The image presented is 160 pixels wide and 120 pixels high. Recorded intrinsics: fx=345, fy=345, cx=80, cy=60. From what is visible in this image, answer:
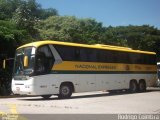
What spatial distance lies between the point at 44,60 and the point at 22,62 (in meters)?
1.34

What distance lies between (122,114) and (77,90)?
28.4 ft

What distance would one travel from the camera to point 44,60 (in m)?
19.4

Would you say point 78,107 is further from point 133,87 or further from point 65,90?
point 133,87

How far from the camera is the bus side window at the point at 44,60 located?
751 inches

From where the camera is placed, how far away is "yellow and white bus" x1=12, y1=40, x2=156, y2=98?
19078 millimetres

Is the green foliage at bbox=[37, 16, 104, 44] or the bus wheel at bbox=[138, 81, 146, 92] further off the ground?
the green foliage at bbox=[37, 16, 104, 44]

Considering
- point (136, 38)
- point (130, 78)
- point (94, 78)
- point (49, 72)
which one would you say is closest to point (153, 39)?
point (136, 38)

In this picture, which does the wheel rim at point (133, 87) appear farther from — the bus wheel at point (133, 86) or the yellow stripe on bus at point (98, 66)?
the yellow stripe on bus at point (98, 66)

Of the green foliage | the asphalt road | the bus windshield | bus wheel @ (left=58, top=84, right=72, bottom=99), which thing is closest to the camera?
the asphalt road

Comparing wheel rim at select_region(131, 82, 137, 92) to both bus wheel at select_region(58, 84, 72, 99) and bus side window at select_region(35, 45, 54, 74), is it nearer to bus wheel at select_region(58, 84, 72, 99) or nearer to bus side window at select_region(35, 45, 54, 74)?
bus wheel at select_region(58, 84, 72, 99)

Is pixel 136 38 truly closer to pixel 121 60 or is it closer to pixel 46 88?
pixel 121 60

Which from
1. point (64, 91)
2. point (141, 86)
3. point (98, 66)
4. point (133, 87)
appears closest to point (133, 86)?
point (133, 87)

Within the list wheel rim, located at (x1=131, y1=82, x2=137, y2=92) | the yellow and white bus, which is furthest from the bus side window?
wheel rim, located at (x1=131, y1=82, x2=137, y2=92)

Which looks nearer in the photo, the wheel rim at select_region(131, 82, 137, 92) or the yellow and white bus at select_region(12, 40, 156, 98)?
the yellow and white bus at select_region(12, 40, 156, 98)
